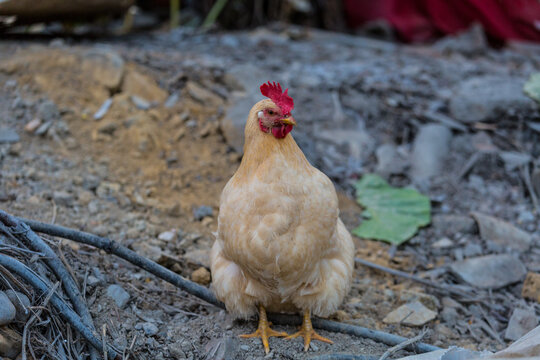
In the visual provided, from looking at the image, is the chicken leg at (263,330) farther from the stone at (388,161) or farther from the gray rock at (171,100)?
the gray rock at (171,100)

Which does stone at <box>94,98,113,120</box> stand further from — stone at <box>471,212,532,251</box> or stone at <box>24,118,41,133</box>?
stone at <box>471,212,532,251</box>

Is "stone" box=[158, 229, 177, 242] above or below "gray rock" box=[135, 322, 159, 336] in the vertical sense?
above

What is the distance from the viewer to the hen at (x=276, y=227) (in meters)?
2.53

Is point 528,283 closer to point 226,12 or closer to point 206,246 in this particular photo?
point 206,246

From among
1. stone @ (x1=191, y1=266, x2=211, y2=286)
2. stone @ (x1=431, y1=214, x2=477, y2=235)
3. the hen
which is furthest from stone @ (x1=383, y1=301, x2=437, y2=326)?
stone @ (x1=191, y1=266, x2=211, y2=286)

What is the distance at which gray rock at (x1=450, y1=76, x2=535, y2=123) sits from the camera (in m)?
5.10

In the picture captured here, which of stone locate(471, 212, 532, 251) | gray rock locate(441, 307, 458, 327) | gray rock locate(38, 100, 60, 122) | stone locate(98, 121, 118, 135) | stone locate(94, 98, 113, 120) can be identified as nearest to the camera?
gray rock locate(441, 307, 458, 327)

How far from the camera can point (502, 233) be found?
4129mm

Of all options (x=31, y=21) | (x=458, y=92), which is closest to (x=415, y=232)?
(x=458, y=92)

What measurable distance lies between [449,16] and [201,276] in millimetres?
5962

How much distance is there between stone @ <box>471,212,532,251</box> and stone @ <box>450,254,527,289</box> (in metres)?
0.25

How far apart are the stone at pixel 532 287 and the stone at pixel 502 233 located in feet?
1.61

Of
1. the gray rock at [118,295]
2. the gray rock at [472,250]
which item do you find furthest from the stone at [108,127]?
the gray rock at [472,250]

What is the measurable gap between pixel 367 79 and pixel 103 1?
10.4 feet
